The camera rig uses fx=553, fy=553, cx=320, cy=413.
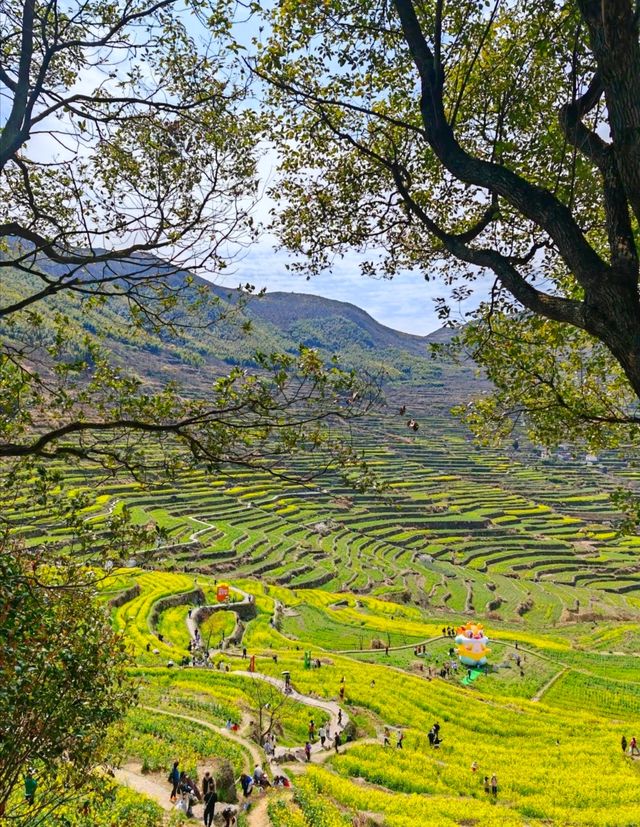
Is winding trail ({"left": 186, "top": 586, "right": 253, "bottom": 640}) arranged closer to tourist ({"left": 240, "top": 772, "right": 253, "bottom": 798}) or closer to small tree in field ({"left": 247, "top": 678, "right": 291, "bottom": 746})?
small tree in field ({"left": 247, "top": 678, "right": 291, "bottom": 746})

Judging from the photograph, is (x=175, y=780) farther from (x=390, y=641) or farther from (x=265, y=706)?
(x=390, y=641)

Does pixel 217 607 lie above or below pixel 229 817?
below

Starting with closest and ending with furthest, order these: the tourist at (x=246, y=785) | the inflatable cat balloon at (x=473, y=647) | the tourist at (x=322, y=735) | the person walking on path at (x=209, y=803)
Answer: the person walking on path at (x=209, y=803), the tourist at (x=246, y=785), the tourist at (x=322, y=735), the inflatable cat balloon at (x=473, y=647)

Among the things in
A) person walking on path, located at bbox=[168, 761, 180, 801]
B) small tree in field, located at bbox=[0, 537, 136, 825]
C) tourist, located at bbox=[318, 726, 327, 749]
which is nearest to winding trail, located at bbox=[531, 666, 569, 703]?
tourist, located at bbox=[318, 726, 327, 749]

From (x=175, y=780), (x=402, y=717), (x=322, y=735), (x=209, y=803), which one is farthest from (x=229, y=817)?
(x=402, y=717)

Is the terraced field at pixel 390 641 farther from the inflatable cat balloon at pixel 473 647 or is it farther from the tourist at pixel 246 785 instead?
→ the inflatable cat balloon at pixel 473 647

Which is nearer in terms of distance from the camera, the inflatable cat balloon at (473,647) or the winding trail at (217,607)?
the inflatable cat balloon at (473,647)

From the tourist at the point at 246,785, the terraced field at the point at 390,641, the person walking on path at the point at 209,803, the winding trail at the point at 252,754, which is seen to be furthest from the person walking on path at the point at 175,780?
the tourist at the point at 246,785

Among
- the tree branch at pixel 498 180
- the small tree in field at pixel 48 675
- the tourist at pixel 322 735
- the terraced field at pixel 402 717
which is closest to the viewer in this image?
the tree branch at pixel 498 180

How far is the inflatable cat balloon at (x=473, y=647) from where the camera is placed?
121 feet

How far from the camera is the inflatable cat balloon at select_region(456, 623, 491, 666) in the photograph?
121 ft

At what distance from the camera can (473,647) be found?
37.3 m

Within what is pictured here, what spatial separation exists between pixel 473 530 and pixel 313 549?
28137 mm

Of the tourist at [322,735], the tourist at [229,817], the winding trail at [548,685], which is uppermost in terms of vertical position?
the tourist at [229,817]
